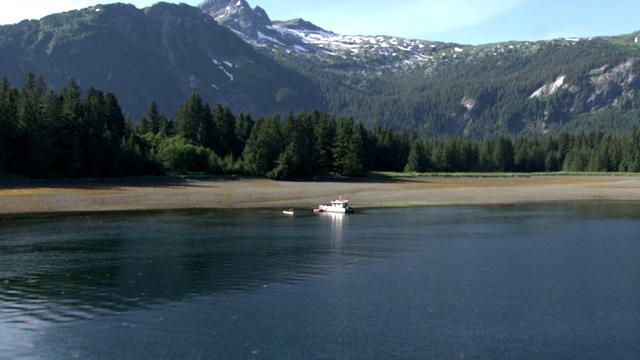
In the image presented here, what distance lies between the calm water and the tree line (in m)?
52.0

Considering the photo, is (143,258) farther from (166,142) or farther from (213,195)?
(166,142)

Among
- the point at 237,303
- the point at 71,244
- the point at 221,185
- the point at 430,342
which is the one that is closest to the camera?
the point at 430,342

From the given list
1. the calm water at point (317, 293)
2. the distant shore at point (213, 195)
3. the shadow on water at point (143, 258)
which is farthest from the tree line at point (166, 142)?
the calm water at point (317, 293)

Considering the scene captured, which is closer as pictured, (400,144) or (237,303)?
(237,303)

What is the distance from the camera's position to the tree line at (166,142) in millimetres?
97188

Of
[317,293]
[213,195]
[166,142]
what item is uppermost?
[166,142]

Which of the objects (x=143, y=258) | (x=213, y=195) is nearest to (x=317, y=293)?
(x=143, y=258)

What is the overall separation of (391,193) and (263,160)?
37290 millimetres

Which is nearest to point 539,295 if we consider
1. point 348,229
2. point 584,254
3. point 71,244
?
point 584,254

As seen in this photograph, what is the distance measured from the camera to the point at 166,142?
123m

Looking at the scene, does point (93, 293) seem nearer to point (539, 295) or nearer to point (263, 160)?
point (539, 295)

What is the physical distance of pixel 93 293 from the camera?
27.8 meters

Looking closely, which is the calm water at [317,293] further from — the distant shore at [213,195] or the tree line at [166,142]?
the tree line at [166,142]

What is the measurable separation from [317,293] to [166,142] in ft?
332
